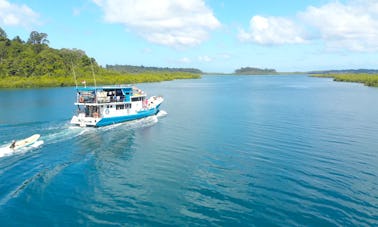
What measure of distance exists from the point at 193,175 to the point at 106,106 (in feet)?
78.3

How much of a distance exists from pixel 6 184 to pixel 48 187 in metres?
2.90

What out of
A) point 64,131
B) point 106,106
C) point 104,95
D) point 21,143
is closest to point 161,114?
point 106,106

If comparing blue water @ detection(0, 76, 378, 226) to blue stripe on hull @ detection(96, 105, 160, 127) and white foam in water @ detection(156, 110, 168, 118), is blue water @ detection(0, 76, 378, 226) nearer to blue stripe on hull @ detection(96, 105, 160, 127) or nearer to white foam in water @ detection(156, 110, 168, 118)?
blue stripe on hull @ detection(96, 105, 160, 127)

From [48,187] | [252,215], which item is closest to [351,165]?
[252,215]

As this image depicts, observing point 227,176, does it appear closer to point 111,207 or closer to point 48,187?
point 111,207

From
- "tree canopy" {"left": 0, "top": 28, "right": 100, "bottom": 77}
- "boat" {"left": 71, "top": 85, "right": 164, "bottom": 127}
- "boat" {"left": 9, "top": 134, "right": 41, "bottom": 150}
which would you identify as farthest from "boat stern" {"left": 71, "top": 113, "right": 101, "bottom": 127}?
"tree canopy" {"left": 0, "top": 28, "right": 100, "bottom": 77}

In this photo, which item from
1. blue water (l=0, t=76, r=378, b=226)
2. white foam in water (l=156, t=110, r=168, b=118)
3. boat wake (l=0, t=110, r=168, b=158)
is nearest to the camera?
blue water (l=0, t=76, r=378, b=226)

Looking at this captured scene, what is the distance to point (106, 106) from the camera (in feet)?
144

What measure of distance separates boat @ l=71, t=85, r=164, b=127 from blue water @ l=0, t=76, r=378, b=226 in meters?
1.56

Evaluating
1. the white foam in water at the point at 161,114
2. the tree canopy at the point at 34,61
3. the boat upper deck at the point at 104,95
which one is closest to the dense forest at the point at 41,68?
the tree canopy at the point at 34,61

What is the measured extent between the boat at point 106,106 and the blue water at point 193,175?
1557mm

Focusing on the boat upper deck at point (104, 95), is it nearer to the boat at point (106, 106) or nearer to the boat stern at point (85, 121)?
the boat at point (106, 106)

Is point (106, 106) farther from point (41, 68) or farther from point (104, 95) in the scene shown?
point (41, 68)

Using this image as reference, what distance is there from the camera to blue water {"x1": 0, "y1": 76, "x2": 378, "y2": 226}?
1809 cm
